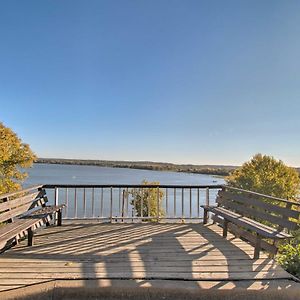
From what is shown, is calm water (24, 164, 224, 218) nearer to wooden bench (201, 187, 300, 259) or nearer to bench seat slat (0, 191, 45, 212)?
bench seat slat (0, 191, 45, 212)

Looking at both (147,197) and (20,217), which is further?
(147,197)

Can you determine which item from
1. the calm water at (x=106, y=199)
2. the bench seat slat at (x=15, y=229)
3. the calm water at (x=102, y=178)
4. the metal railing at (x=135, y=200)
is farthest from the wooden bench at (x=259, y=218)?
the calm water at (x=102, y=178)

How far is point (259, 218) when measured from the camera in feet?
16.0

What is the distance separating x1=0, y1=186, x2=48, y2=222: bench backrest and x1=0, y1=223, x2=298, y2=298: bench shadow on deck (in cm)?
55

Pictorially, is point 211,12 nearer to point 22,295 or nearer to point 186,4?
point 186,4

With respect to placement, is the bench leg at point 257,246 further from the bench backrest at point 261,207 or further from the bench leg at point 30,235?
the bench leg at point 30,235

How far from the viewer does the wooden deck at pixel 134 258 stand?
3477 millimetres

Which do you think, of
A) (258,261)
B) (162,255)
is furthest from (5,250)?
(258,261)

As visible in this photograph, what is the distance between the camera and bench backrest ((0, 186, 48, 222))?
4.49 metres

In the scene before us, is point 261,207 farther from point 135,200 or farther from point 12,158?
point 12,158

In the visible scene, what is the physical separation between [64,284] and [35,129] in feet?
72.5

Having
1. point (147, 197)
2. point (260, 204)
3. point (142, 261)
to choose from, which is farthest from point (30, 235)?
point (147, 197)

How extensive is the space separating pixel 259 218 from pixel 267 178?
16288 millimetres

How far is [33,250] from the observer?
4.49m
